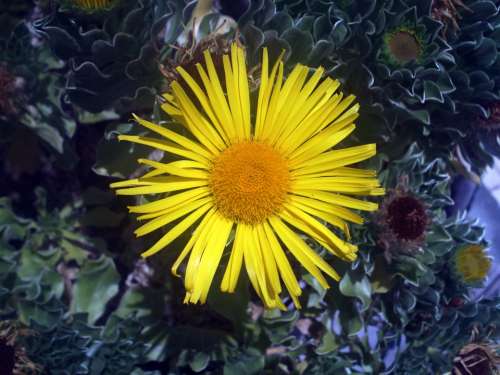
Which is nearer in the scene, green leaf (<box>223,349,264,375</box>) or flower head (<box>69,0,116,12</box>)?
flower head (<box>69,0,116,12</box>)

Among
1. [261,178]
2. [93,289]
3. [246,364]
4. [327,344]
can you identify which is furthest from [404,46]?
[93,289]

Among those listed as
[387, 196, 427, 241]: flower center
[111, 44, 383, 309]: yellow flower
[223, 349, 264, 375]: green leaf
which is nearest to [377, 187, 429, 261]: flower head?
[387, 196, 427, 241]: flower center

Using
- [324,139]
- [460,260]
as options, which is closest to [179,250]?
[324,139]

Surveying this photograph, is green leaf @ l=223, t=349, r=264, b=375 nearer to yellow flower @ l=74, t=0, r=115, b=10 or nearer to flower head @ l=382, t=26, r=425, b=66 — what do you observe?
flower head @ l=382, t=26, r=425, b=66

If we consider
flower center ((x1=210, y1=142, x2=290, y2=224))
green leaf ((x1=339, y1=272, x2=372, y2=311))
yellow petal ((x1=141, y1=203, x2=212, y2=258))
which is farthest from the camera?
green leaf ((x1=339, y1=272, x2=372, y2=311))

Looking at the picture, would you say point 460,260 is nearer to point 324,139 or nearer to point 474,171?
point 474,171

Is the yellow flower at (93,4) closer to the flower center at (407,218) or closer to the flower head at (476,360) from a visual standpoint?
the flower center at (407,218)
